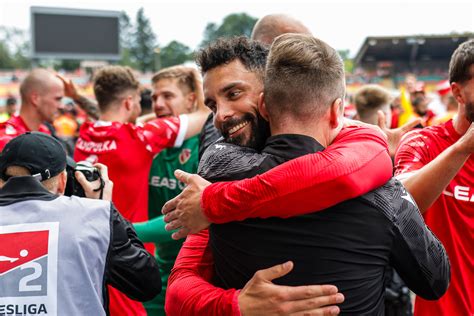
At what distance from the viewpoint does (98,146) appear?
3.71 m

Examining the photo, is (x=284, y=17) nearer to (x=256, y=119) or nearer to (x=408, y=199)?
(x=256, y=119)

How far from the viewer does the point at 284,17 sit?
2.84 meters

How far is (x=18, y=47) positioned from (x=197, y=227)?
285 feet

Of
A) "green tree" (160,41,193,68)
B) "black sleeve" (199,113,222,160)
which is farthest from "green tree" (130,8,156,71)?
"black sleeve" (199,113,222,160)

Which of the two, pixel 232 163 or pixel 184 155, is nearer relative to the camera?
pixel 232 163

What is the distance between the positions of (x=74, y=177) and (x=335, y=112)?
1569 mm

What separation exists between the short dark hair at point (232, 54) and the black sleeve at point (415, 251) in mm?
723

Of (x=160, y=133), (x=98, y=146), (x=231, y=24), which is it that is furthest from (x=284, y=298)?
(x=231, y=24)

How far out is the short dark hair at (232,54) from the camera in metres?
1.98

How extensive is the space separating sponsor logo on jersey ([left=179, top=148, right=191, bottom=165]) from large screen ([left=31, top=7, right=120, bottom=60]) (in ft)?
69.7

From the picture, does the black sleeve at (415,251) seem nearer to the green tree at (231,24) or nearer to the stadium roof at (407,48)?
the stadium roof at (407,48)

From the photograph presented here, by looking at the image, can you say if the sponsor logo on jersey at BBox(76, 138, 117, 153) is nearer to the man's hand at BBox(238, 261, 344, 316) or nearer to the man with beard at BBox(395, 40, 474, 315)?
the man with beard at BBox(395, 40, 474, 315)

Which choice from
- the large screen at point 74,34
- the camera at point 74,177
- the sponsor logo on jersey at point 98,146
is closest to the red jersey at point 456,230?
the camera at point 74,177

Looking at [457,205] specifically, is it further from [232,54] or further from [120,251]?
[120,251]
